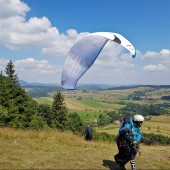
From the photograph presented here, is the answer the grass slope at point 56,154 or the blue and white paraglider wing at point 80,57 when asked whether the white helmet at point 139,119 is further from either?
the blue and white paraglider wing at point 80,57

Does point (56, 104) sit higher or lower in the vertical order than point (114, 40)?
lower

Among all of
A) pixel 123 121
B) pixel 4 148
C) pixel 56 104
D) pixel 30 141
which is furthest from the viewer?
pixel 56 104

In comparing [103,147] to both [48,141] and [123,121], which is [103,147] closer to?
[48,141]

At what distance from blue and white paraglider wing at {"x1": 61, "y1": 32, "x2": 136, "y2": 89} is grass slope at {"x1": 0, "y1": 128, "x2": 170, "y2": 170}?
3.21 metres

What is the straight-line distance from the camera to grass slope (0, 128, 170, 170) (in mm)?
11219

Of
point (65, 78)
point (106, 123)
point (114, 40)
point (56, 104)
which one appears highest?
point (114, 40)

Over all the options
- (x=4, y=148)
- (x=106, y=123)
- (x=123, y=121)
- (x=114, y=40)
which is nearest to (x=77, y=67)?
(x=114, y=40)

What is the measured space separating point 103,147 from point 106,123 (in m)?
139

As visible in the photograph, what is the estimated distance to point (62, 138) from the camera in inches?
641

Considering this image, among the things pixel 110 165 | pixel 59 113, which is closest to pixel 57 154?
pixel 110 165

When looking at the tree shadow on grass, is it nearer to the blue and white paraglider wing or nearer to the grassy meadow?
the grassy meadow

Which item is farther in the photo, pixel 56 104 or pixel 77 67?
pixel 56 104

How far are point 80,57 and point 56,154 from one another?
4.47 m

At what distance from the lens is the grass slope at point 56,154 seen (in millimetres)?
11219
